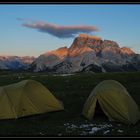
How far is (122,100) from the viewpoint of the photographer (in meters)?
21.9

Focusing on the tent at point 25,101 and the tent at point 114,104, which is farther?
the tent at point 25,101

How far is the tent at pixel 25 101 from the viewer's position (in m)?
23.7

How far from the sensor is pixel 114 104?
72.2 ft

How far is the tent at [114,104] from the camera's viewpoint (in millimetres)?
21375

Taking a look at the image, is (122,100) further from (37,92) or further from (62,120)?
(37,92)

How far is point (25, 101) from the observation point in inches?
957

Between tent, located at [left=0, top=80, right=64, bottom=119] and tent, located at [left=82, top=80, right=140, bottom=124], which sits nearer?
tent, located at [left=82, top=80, right=140, bottom=124]

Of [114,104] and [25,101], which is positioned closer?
[114,104]

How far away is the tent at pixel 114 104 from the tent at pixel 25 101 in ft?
12.7

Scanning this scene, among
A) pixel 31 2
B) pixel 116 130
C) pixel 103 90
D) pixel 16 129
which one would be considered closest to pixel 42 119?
pixel 16 129

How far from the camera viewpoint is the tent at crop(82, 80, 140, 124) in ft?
70.1

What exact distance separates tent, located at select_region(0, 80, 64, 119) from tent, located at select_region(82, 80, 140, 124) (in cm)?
388

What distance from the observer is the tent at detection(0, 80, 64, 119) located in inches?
932

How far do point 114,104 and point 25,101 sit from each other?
6.82 m
